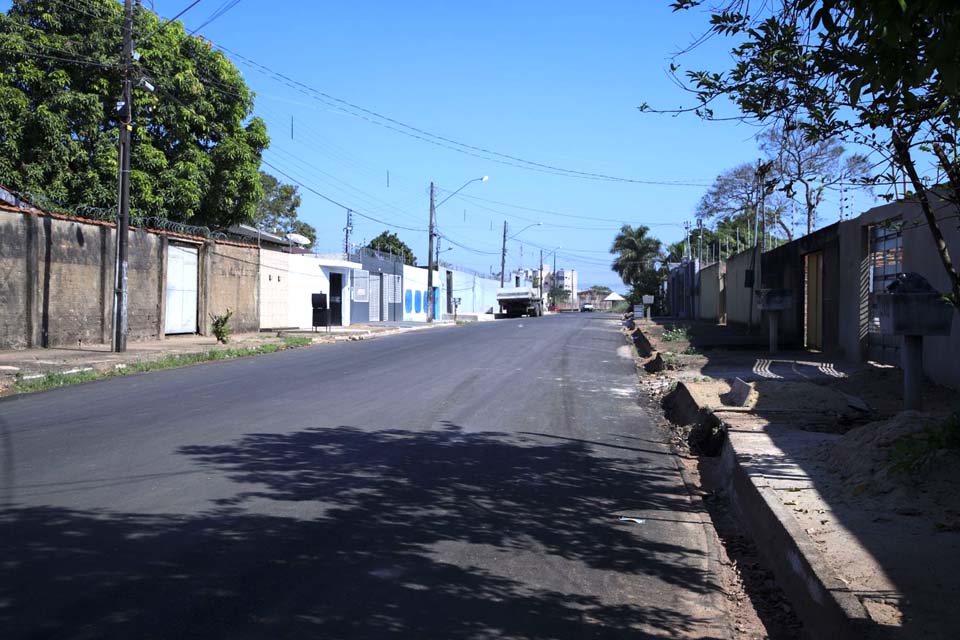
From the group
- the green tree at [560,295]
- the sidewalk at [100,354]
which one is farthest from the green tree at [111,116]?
the green tree at [560,295]

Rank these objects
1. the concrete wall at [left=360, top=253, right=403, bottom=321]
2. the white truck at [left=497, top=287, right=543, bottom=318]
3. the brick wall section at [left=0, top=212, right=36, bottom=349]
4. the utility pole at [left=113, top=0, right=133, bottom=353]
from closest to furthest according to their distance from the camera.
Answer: the brick wall section at [left=0, top=212, right=36, bottom=349]
the utility pole at [left=113, top=0, right=133, bottom=353]
the concrete wall at [left=360, top=253, right=403, bottom=321]
the white truck at [left=497, top=287, right=543, bottom=318]

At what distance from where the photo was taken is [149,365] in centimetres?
1756

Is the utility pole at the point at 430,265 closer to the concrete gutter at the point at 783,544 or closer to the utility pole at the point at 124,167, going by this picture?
the utility pole at the point at 124,167

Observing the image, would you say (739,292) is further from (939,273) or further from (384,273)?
(384,273)

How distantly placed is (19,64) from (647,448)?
2439 cm

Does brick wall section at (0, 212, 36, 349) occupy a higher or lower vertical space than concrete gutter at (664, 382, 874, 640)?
higher

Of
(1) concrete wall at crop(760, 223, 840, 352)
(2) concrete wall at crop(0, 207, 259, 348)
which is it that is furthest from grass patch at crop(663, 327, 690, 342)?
(2) concrete wall at crop(0, 207, 259, 348)

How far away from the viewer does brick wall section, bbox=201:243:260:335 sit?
27766 mm

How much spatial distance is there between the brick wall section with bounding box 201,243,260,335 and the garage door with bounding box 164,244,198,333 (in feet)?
1.70

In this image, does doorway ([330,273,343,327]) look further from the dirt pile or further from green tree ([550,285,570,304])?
green tree ([550,285,570,304])

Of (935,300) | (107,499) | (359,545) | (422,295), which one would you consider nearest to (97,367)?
(107,499)

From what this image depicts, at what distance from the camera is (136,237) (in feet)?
77.6

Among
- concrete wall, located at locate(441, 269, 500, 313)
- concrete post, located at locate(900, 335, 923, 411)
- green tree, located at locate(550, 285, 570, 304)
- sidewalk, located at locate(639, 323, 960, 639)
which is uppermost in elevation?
green tree, located at locate(550, 285, 570, 304)

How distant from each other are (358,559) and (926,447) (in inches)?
159
